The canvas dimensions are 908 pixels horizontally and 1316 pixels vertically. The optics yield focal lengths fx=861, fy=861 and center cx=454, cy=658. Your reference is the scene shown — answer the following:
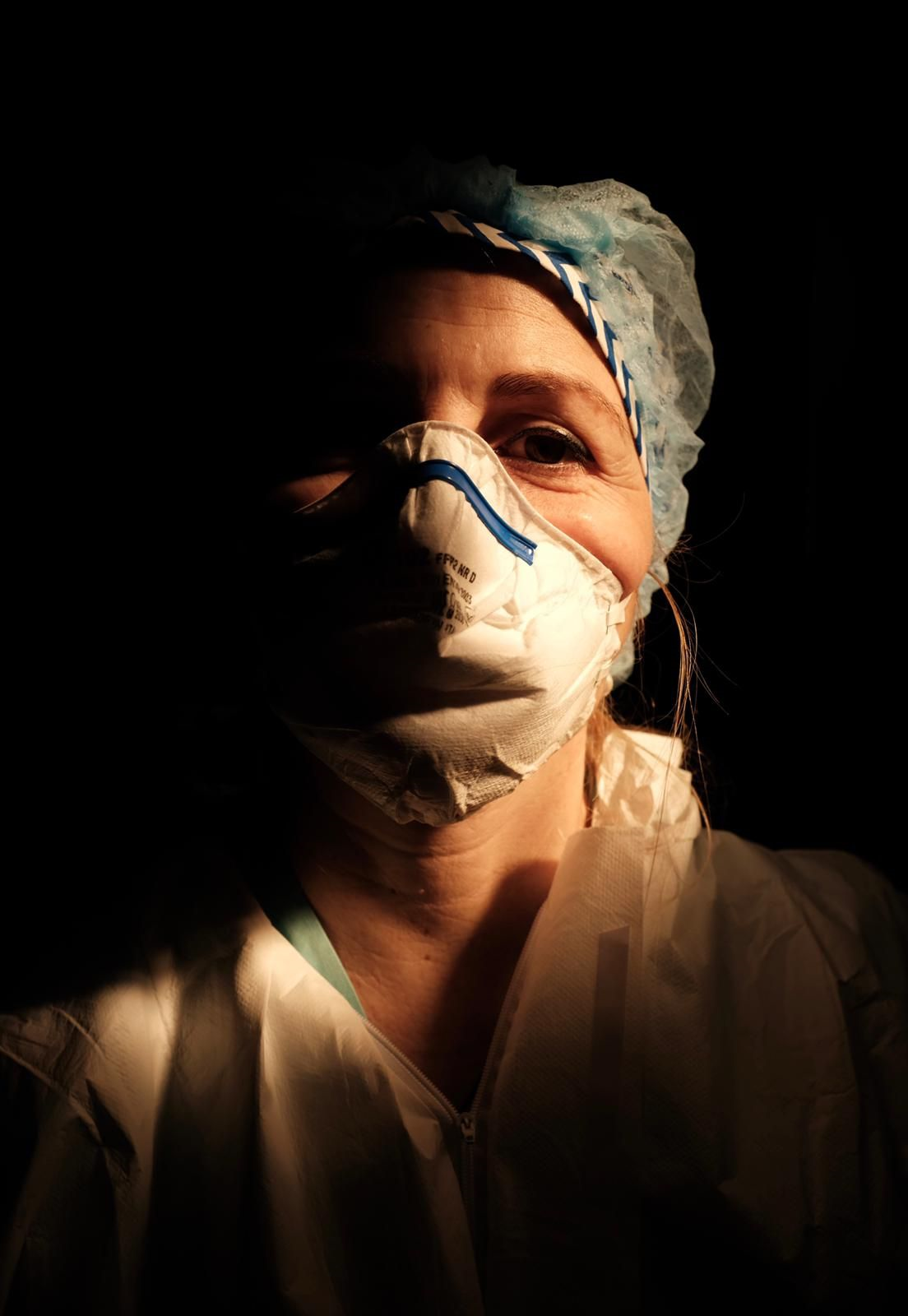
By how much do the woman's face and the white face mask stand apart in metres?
0.05

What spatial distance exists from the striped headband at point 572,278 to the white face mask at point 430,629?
0.69ft

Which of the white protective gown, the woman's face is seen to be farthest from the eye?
the white protective gown

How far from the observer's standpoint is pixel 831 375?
3.29ft

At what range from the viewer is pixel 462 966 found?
87 cm

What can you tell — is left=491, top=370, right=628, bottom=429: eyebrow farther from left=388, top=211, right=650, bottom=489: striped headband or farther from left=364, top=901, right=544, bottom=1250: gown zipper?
left=364, top=901, right=544, bottom=1250: gown zipper

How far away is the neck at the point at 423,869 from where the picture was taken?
841 mm

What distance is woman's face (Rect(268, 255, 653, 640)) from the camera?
0.76 metres

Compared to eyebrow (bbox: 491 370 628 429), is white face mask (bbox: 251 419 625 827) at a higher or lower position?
lower

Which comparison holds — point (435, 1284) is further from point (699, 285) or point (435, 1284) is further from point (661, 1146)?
point (699, 285)

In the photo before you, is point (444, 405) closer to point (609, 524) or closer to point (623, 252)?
point (609, 524)

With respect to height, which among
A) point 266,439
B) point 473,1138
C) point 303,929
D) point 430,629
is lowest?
point 473,1138

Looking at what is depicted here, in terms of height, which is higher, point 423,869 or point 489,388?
point 489,388

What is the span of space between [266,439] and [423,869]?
0.44m

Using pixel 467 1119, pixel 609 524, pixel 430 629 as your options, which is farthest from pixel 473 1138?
pixel 609 524
